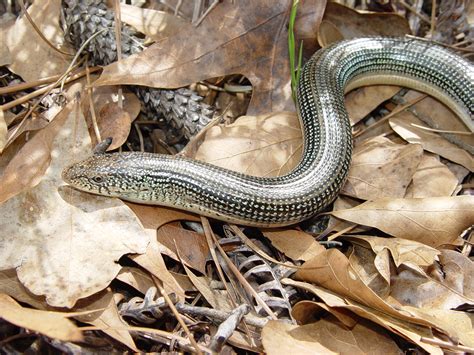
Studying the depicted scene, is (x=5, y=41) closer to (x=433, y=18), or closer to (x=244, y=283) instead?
(x=244, y=283)

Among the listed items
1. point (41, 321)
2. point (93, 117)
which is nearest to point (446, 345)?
point (41, 321)

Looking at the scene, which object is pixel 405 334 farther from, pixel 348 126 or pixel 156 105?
pixel 156 105

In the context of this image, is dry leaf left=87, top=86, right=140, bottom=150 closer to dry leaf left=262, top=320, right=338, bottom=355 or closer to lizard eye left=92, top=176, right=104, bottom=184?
lizard eye left=92, top=176, right=104, bottom=184

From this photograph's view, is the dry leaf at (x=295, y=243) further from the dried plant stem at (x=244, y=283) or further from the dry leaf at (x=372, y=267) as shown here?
the dried plant stem at (x=244, y=283)

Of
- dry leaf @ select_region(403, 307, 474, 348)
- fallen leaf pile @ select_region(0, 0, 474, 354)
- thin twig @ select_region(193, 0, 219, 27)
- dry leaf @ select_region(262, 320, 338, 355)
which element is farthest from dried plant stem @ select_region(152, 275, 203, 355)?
thin twig @ select_region(193, 0, 219, 27)

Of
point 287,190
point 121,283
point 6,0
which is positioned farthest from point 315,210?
point 6,0
